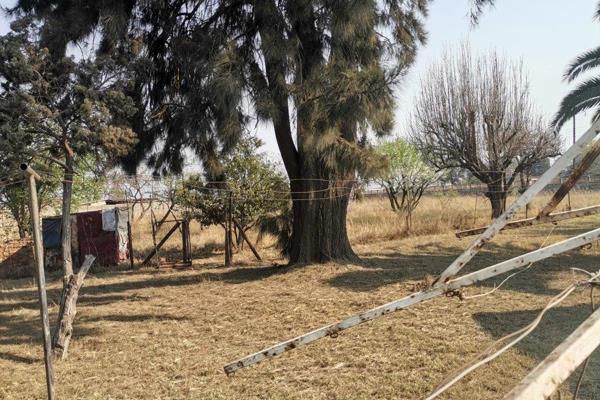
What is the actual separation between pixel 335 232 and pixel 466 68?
42.5 ft

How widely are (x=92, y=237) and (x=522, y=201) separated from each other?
43.3 feet

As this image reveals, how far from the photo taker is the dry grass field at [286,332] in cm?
425

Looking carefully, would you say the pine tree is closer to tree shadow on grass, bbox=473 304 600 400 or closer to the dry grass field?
the dry grass field

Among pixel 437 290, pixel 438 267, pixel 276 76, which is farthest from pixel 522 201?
pixel 438 267

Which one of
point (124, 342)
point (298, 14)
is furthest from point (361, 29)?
point (124, 342)

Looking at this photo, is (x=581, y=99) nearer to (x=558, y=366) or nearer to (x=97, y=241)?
(x=97, y=241)

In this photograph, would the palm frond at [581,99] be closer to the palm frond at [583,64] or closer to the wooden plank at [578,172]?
the palm frond at [583,64]

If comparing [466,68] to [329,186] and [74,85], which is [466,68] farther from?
[74,85]

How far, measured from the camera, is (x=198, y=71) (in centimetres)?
761

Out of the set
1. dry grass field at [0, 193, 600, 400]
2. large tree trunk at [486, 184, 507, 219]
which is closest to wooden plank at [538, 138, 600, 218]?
dry grass field at [0, 193, 600, 400]

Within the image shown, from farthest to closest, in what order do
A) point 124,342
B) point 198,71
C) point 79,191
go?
point 79,191
point 198,71
point 124,342

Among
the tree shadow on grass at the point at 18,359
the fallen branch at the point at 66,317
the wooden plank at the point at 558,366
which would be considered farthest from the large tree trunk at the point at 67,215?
the wooden plank at the point at 558,366

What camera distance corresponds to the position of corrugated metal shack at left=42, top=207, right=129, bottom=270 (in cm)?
1370

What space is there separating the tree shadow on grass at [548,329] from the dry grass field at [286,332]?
0.06ft
